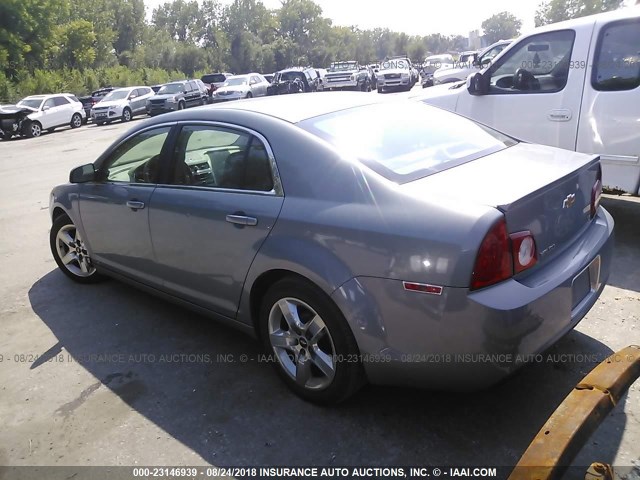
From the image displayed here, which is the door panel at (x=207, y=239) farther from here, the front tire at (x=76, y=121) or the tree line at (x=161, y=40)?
the tree line at (x=161, y=40)

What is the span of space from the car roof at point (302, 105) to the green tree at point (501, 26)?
14893 centimetres

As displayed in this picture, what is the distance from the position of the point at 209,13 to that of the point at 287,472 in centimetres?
9438

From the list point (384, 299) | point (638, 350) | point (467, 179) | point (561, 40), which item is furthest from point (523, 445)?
point (561, 40)

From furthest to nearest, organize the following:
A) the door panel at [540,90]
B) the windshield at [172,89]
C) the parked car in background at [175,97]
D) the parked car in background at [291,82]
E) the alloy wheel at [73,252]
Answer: the parked car in background at [291,82] → the windshield at [172,89] → the parked car in background at [175,97] → the door panel at [540,90] → the alloy wheel at [73,252]

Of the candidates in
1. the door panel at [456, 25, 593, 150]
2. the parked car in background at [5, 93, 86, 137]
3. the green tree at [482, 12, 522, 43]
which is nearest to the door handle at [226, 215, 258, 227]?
the door panel at [456, 25, 593, 150]

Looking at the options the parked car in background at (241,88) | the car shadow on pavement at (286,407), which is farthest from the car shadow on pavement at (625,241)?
the parked car in background at (241,88)

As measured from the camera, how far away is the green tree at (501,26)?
142m

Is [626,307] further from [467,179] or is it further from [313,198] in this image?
[313,198]

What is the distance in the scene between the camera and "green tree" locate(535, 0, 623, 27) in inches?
2525

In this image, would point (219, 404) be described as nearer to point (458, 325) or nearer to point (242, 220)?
point (242, 220)

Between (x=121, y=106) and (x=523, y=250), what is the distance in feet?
88.7

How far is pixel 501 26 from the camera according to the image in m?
146

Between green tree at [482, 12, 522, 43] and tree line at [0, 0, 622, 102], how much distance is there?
28.7 meters

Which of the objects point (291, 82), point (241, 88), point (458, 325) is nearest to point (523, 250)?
point (458, 325)
